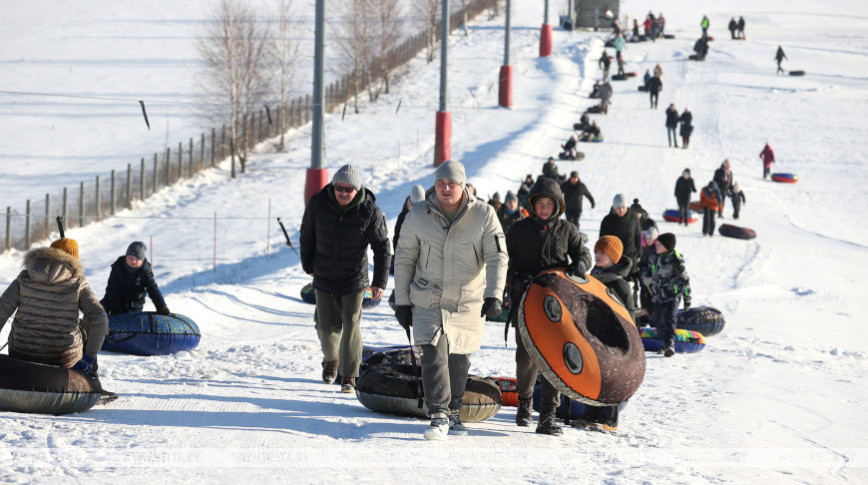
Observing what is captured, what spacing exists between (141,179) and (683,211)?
16.4 metres

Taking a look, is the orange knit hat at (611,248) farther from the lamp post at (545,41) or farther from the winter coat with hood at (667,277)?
the lamp post at (545,41)

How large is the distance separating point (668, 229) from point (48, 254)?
1809 centimetres

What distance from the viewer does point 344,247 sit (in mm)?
8227

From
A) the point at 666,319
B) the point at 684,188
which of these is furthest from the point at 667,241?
the point at 684,188

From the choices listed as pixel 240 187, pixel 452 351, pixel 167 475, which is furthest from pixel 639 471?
pixel 240 187

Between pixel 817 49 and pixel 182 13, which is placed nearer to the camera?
pixel 817 49

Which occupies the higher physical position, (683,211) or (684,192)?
(684,192)

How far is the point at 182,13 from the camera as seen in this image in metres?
72.4

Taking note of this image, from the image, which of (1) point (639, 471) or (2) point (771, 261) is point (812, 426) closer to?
(1) point (639, 471)

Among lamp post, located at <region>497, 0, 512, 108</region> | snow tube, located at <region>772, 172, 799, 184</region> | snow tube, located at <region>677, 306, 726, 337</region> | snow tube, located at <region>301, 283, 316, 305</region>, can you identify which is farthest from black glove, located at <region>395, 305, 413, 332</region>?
lamp post, located at <region>497, 0, 512, 108</region>

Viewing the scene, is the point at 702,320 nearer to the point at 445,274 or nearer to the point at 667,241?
the point at 667,241

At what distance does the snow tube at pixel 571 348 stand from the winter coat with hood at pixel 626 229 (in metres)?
5.18

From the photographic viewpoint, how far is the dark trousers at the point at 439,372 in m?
6.81

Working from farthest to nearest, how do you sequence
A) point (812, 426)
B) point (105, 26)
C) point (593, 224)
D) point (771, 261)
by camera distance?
point (105, 26), point (593, 224), point (771, 261), point (812, 426)
